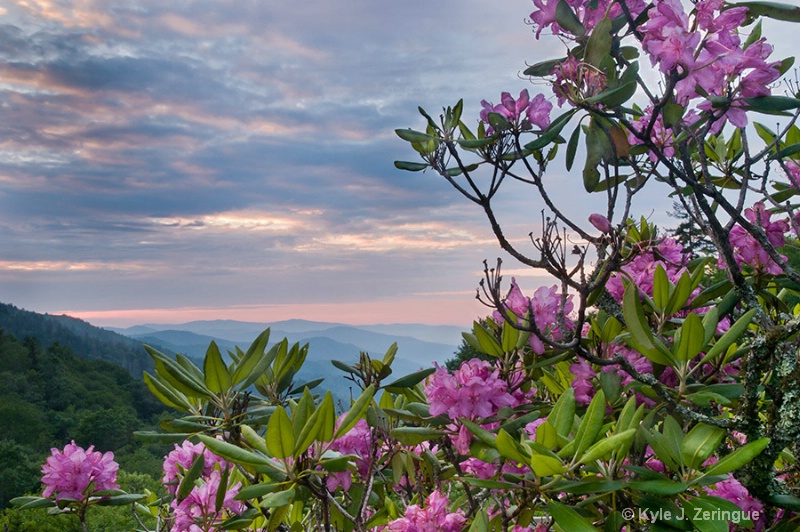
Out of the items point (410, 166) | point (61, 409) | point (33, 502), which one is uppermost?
point (410, 166)

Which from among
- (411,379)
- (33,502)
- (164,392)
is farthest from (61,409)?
(411,379)

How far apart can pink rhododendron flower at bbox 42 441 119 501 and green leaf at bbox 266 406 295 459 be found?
1308mm

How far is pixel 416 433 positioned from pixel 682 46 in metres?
1.08

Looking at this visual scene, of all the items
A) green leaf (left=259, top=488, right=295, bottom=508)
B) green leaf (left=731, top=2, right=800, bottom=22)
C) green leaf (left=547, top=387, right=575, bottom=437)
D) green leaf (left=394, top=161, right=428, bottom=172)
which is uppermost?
green leaf (left=731, top=2, right=800, bottom=22)

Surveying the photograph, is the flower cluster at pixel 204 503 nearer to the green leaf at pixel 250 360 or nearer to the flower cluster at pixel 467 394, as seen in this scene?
the green leaf at pixel 250 360

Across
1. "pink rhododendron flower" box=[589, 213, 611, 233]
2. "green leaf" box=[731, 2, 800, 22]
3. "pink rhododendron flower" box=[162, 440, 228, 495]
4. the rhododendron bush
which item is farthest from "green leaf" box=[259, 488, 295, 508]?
"green leaf" box=[731, 2, 800, 22]

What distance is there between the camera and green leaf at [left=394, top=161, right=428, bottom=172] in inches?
77.6

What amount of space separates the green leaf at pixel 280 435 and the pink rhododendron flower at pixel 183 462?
0.81m

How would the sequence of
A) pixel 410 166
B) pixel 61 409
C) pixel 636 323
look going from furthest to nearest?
pixel 61 409
pixel 410 166
pixel 636 323

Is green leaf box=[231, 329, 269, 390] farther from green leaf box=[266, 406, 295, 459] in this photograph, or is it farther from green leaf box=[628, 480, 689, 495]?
green leaf box=[628, 480, 689, 495]

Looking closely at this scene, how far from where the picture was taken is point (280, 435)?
49.3 inches

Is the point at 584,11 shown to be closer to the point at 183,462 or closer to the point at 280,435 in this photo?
the point at 280,435

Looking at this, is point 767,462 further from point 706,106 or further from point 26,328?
point 26,328

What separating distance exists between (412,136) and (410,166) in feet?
0.33
